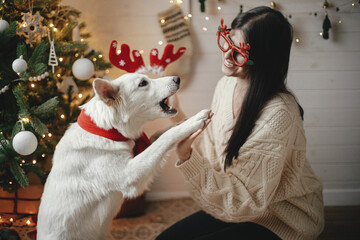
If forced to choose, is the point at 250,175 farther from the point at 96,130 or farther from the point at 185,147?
the point at 96,130

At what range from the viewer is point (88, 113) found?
4.15 feet

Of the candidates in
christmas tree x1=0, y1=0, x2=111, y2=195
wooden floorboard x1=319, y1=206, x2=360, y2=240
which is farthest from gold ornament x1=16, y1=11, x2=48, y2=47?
wooden floorboard x1=319, y1=206, x2=360, y2=240

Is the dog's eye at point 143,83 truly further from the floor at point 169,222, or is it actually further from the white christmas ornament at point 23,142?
the floor at point 169,222

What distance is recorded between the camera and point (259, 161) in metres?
1.30

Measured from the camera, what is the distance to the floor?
2.25m

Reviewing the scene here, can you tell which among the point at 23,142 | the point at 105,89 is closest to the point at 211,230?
the point at 105,89

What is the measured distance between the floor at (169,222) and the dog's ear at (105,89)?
54.8 inches

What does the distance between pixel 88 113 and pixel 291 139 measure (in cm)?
87

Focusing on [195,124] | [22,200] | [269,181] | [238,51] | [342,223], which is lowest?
[342,223]

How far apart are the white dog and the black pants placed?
1.17ft

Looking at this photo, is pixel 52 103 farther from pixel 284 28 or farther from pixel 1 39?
pixel 284 28

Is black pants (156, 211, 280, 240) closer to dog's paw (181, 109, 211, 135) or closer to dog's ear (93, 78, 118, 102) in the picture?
dog's paw (181, 109, 211, 135)

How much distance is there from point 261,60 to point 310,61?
4.39 ft

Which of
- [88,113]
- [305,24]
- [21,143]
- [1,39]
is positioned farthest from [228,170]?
[305,24]
